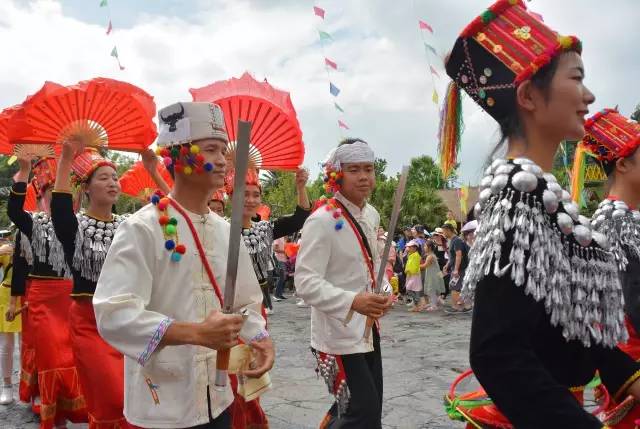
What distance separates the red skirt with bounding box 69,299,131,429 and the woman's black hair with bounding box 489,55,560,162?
2843mm

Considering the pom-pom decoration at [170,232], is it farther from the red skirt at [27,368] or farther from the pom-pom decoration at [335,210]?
the red skirt at [27,368]

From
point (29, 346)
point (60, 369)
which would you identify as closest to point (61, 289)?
point (60, 369)

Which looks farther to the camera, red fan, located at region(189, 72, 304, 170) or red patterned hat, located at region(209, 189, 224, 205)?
red patterned hat, located at region(209, 189, 224, 205)

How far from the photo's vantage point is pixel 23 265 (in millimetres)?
6047

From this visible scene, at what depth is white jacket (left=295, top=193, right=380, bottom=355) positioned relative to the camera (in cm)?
383

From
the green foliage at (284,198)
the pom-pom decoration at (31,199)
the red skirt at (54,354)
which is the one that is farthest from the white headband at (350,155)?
the green foliage at (284,198)

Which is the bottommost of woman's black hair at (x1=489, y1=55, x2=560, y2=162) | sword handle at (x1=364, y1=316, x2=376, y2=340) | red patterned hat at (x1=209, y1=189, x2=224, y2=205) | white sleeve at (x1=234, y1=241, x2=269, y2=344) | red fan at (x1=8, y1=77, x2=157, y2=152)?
sword handle at (x1=364, y1=316, x2=376, y2=340)

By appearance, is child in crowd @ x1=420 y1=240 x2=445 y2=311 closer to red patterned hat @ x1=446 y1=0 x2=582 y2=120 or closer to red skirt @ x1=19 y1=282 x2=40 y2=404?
red skirt @ x1=19 y1=282 x2=40 y2=404

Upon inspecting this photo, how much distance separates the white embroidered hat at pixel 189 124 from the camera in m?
2.83

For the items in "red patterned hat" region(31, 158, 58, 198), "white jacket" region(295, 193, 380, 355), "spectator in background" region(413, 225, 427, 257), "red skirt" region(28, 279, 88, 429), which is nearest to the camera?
"white jacket" region(295, 193, 380, 355)

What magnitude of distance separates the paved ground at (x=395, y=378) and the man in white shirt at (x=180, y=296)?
8.53ft

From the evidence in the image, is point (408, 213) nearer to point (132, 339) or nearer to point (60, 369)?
point (60, 369)

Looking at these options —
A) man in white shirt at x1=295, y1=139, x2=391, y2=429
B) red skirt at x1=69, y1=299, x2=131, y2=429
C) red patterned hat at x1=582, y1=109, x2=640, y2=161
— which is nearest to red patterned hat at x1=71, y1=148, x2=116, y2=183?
red skirt at x1=69, y1=299, x2=131, y2=429

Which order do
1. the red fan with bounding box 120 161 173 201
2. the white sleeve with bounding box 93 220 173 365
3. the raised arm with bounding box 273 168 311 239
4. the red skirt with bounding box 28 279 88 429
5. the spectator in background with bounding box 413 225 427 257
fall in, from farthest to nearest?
the spectator in background with bounding box 413 225 427 257
the red fan with bounding box 120 161 173 201
the raised arm with bounding box 273 168 311 239
the red skirt with bounding box 28 279 88 429
the white sleeve with bounding box 93 220 173 365
